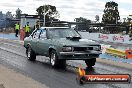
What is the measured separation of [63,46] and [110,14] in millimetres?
79393

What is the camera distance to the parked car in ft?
45.3

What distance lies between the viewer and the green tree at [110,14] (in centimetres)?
8953

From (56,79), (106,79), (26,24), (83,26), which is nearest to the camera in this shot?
(106,79)

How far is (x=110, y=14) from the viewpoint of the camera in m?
92.0

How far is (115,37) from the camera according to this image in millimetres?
43250

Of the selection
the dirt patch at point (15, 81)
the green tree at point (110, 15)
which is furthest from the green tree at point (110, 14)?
the dirt patch at point (15, 81)

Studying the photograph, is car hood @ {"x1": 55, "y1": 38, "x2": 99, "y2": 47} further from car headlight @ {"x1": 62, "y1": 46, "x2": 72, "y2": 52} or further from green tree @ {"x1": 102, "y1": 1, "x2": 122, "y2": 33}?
green tree @ {"x1": 102, "y1": 1, "x2": 122, "y2": 33}

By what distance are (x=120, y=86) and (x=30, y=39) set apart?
335 inches

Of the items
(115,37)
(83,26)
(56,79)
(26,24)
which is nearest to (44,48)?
(56,79)

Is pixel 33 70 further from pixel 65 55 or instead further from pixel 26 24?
pixel 26 24

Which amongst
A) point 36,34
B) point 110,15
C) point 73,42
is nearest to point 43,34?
point 36,34

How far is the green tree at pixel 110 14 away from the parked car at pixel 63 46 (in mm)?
73540

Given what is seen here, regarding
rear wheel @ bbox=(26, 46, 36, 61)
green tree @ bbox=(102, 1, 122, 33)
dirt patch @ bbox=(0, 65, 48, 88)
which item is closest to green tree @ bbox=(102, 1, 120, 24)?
green tree @ bbox=(102, 1, 122, 33)

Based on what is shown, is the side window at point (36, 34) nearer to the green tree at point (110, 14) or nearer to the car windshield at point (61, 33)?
the car windshield at point (61, 33)
